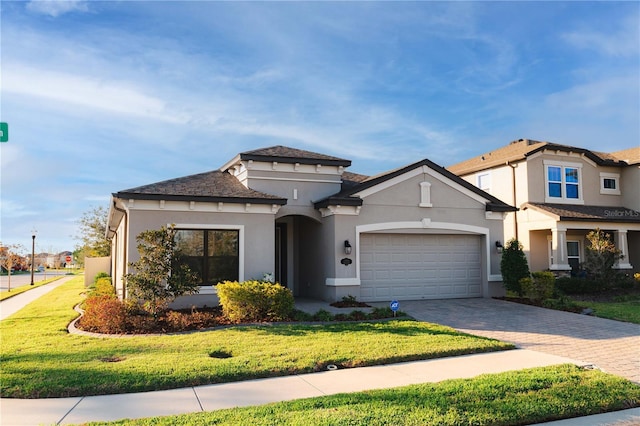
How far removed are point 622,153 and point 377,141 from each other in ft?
49.0

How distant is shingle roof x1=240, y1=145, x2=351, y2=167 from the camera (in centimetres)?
1541

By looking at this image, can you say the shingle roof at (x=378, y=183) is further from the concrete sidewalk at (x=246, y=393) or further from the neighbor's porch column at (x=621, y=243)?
the neighbor's porch column at (x=621, y=243)

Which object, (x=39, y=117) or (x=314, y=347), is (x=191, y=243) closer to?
(x=39, y=117)

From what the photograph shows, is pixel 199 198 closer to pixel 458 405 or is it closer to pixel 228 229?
pixel 228 229

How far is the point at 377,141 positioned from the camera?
65.6 ft

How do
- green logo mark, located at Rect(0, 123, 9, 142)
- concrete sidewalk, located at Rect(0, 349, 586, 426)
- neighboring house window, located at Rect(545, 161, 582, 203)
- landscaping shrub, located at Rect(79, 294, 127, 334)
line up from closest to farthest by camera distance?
1. concrete sidewalk, located at Rect(0, 349, 586, 426)
2. green logo mark, located at Rect(0, 123, 9, 142)
3. landscaping shrub, located at Rect(79, 294, 127, 334)
4. neighboring house window, located at Rect(545, 161, 582, 203)

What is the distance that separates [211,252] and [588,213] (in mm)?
17510

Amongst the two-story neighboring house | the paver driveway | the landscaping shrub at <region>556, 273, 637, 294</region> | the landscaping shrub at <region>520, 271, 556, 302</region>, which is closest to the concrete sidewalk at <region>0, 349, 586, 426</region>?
the paver driveway

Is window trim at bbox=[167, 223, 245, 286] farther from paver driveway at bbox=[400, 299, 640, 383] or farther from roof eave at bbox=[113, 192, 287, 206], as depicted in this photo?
paver driveway at bbox=[400, 299, 640, 383]

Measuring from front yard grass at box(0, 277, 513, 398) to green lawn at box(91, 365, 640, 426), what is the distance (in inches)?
62.3

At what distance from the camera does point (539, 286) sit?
15781 mm

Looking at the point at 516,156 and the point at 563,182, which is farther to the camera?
the point at 563,182

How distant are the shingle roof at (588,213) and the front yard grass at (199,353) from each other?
1250cm

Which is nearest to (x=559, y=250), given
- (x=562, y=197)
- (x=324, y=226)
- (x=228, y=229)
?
(x=562, y=197)
